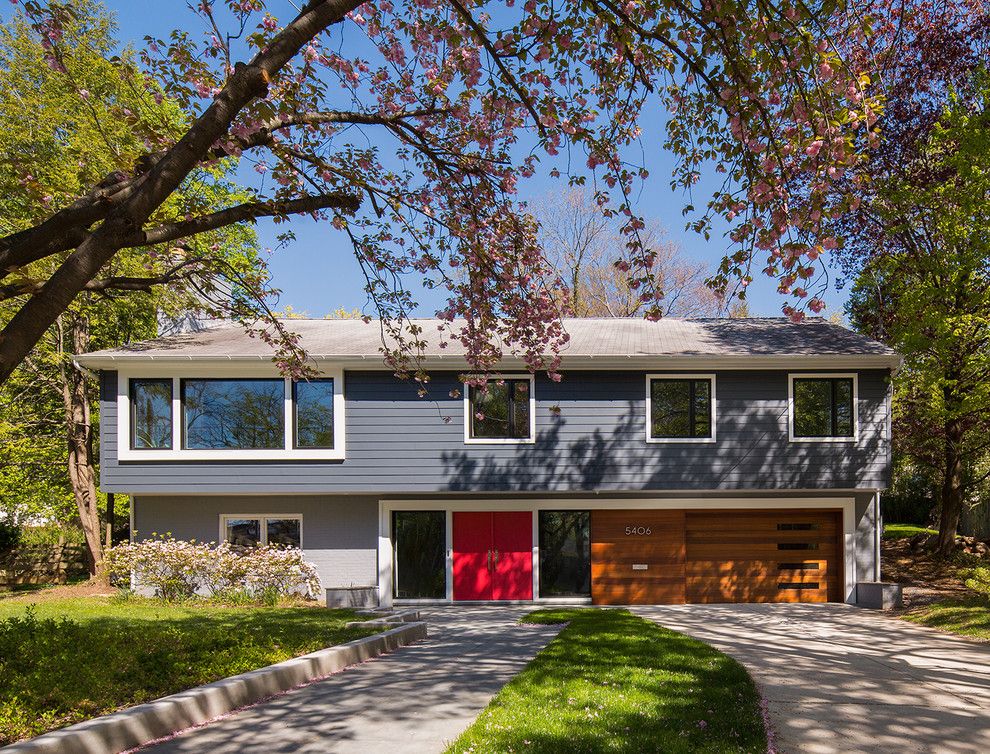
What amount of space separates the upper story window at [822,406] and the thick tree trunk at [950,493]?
4484 millimetres

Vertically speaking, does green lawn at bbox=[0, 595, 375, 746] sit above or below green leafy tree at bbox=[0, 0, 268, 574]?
below

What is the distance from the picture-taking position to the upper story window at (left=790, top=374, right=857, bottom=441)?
15.2 metres

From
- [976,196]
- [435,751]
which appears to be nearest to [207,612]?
[435,751]

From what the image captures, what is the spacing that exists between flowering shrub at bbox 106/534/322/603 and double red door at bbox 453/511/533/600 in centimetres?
348

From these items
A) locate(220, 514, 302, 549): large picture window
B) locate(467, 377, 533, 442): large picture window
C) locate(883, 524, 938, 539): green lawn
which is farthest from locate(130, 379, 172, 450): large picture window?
locate(883, 524, 938, 539): green lawn

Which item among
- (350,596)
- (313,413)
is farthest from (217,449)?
(350,596)

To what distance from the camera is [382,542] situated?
613 inches

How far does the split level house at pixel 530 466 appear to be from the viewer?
1487 cm

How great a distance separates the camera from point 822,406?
15.3m

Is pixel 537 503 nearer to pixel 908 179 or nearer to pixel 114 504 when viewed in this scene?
pixel 908 179

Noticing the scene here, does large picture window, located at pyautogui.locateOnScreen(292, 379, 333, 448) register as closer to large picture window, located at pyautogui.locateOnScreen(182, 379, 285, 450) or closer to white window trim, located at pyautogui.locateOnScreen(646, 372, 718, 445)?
large picture window, located at pyautogui.locateOnScreen(182, 379, 285, 450)

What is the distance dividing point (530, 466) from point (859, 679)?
8.50m

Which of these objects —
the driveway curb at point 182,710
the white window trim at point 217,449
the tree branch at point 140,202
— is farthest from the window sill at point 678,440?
the tree branch at point 140,202

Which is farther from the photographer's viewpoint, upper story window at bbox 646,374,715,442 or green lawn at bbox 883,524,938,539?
green lawn at bbox 883,524,938,539
